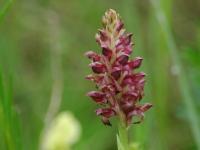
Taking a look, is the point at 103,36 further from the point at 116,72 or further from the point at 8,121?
the point at 8,121

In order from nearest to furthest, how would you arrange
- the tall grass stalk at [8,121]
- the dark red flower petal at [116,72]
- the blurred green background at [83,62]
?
the dark red flower petal at [116,72]
the tall grass stalk at [8,121]
the blurred green background at [83,62]

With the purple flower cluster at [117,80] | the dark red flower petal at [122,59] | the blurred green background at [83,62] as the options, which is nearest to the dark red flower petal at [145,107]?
the purple flower cluster at [117,80]

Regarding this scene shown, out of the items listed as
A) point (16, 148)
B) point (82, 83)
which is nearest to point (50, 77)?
point (82, 83)

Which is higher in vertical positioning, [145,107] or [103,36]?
[103,36]

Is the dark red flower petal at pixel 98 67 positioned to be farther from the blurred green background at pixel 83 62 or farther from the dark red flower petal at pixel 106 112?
the blurred green background at pixel 83 62

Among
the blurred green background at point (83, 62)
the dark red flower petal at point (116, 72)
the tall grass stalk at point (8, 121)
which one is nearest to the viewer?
the dark red flower petal at point (116, 72)

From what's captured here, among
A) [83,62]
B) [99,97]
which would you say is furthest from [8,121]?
[83,62]

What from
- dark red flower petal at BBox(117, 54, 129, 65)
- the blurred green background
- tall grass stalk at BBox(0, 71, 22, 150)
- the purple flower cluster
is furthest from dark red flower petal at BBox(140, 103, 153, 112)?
the blurred green background
